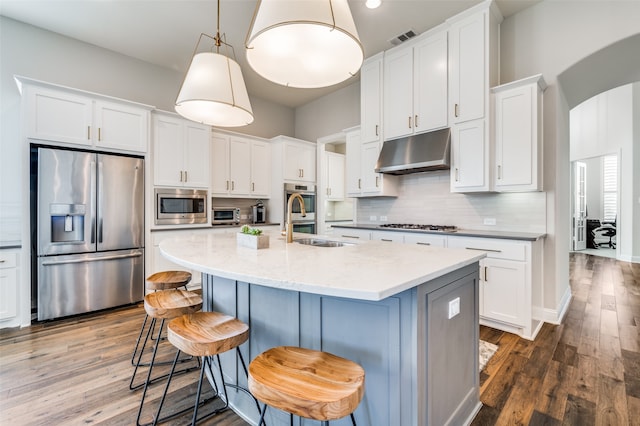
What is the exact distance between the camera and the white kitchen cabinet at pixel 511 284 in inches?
103

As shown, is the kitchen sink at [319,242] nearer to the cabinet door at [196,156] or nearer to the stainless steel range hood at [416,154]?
the stainless steel range hood at [416,154]

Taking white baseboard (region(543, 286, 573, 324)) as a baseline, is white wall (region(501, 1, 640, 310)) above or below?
above

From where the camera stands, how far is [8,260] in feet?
9.34

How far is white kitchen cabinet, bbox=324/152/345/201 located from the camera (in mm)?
5758

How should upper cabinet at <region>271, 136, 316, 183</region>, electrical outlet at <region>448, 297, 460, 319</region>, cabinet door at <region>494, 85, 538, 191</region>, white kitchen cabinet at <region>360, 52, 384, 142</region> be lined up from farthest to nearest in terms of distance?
upper cabinet at <region>271, 136, 316, 183</region>, white kitchen cabinet at <region>360, 52, 384, 142</region>, cabinet door at <region>494, 85, 538, 191</region>, electrical outlet at <region>448, 297, 460, 319</region>

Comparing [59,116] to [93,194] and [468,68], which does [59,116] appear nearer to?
[93,194]

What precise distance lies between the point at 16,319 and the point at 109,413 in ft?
7.18

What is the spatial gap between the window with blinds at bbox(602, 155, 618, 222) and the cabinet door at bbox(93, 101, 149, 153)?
11.2m

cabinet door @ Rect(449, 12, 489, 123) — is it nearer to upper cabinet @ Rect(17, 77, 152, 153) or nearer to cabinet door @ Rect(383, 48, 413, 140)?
cabinet door @ Rect(383, 48, 413, 140)

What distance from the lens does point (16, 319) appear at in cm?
291

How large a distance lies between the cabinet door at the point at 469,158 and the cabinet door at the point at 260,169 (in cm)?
315

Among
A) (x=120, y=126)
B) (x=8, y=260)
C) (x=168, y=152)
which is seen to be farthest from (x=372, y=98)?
(x=8, y=260)

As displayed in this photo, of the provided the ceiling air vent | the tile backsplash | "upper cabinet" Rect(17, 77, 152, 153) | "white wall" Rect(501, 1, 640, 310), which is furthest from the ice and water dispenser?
"white wall" Rect(501, 1, 640, 310)

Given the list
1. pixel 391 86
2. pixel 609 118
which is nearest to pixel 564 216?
pixel 391 86
